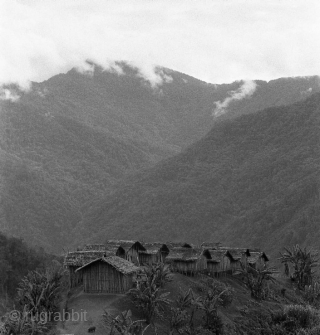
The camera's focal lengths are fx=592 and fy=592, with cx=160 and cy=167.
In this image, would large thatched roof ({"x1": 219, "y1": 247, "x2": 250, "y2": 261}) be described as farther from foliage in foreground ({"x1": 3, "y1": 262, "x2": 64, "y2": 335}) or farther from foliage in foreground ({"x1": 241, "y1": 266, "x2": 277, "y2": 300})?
foliage in foreground ({"x1": 3, "y1": 262, "x2": 64, "y2": 335})

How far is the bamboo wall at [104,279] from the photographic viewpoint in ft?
181

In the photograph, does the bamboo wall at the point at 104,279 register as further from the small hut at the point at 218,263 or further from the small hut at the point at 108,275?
the small hut at the point at 218,263

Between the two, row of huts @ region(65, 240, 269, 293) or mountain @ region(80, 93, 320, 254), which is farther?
mountain @ region(80, 93, 320, 254)

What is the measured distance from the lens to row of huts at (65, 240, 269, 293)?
55656mm

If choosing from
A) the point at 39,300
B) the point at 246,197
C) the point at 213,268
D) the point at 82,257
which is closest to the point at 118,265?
the point at 82,257

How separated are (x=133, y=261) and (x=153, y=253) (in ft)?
10.6

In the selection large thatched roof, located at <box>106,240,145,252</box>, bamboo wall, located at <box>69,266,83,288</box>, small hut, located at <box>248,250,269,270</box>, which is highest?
large thatched roof, located at <box>106,240,145,252</box>

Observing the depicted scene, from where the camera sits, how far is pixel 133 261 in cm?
6681

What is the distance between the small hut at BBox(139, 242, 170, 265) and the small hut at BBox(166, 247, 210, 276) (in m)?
1.75

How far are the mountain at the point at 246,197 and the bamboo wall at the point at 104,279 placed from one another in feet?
262

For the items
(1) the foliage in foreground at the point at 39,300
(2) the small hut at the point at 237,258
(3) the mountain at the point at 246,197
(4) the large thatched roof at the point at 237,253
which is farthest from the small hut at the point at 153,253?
(3) the mountain at the point at 246,197

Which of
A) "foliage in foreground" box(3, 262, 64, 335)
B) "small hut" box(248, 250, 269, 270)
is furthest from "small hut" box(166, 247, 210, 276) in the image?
"foliage in foreground" box(3, 262, 64, 335)

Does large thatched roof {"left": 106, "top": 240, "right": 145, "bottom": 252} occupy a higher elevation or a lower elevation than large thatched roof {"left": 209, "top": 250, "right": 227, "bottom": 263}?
higher

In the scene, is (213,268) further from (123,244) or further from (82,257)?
(82,257)
